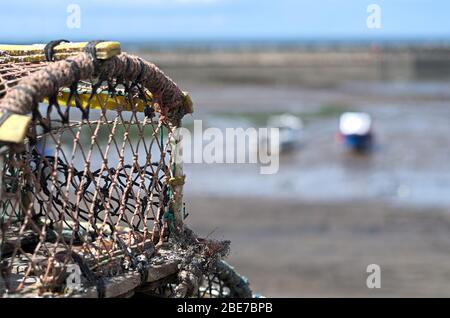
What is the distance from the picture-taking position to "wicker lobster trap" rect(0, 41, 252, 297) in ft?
12.9

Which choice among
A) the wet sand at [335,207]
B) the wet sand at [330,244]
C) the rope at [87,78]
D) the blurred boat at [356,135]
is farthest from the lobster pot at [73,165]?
the blurred boat at [356,135]

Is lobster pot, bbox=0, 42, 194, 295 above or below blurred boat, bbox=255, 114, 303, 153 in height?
above

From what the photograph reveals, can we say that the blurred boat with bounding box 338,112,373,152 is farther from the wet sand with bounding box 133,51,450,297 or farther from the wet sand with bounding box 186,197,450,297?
the wet sand with bounding box 186,197,450,297

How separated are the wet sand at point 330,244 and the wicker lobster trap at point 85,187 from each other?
4.52m

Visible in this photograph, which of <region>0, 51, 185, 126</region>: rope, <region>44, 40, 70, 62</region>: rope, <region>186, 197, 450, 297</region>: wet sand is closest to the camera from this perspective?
<region>0, 51, 185, 126</region>: rope

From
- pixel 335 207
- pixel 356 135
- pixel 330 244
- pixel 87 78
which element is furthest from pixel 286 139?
pixel 87 78

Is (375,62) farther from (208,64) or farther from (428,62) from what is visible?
(208,64)

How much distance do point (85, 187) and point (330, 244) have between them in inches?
320

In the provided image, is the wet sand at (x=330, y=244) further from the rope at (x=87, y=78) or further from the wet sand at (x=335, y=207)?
the rope at (x=87, y=78)

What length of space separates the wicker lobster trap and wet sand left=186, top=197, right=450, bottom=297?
452cm

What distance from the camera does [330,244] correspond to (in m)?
12.5

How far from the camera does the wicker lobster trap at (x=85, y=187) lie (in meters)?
3.92

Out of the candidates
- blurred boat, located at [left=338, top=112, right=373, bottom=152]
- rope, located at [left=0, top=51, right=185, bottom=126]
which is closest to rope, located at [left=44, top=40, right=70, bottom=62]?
rope, located at [left=0, top=51, right=185, bottom=126]

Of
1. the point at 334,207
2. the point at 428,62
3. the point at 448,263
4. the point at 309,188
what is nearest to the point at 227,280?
the point at 448,263
